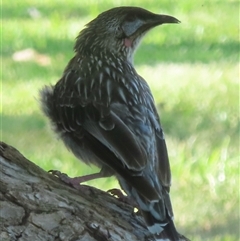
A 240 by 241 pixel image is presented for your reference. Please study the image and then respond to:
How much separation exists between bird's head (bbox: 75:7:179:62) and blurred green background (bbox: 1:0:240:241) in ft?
5.08

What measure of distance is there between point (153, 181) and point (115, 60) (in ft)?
3.78

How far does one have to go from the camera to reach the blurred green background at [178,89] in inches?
257

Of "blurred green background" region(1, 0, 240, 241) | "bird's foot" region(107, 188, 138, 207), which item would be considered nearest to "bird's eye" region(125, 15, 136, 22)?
"bird's foot" region(107, 188, 138, 207)

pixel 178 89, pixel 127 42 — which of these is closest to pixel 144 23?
pixel 127 42

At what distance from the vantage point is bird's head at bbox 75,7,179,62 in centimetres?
463

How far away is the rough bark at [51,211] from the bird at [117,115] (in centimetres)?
12

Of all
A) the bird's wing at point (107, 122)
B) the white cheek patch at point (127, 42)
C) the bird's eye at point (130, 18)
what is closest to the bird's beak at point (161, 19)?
the bird's eye at point (130, 18)

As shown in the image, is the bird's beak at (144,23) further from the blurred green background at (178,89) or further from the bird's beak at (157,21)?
the blurred green background at (178,89)

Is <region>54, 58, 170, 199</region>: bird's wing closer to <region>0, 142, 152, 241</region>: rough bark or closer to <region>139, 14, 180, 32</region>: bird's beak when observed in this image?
<region>0, 142, 152, 241</region>: rough bark

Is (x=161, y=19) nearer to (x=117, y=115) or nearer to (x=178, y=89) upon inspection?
(x=117, y=115)

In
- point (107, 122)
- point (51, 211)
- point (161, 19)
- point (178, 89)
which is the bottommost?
point (51, 211)

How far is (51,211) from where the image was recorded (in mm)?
3539

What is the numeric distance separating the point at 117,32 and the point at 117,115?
86 cm

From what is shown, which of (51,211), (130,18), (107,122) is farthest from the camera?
(130,18)
